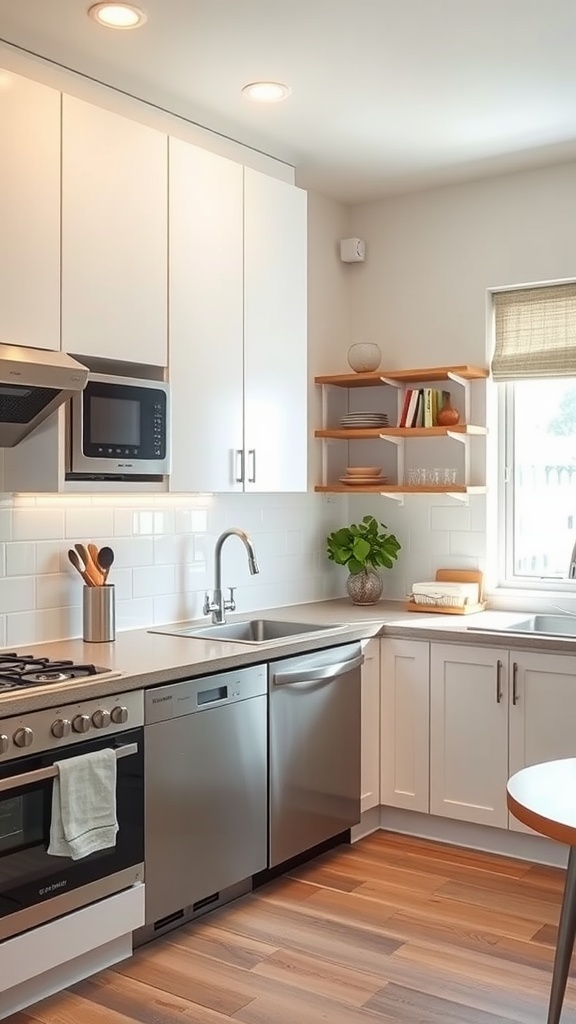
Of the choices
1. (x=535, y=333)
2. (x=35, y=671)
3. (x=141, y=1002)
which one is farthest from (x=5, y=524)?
(x=535, y=333)

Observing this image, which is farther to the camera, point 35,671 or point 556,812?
point 35,671

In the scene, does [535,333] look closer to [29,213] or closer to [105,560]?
[105,560]

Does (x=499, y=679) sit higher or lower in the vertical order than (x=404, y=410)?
lower

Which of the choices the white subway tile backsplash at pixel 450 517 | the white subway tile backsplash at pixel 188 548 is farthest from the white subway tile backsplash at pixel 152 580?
the white subway tile backsplash at pixel 450 517

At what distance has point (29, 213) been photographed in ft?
9.59

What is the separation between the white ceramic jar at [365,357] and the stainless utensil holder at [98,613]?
5.87 ft

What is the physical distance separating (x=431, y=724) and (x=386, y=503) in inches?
47.9

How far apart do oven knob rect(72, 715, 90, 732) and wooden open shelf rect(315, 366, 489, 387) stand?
2.30 metres

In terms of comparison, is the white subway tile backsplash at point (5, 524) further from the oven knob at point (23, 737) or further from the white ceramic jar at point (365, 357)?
the white ceramic jar at point (365, 357)

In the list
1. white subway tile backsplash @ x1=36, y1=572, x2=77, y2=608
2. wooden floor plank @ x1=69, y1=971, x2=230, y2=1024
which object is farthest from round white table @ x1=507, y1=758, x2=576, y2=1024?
white subway tile backsplash @ x1=36, y1=572, x2=77, y2=608

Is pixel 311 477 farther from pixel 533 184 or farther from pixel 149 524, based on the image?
pixel 533 184

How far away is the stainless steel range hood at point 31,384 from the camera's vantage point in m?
2.75

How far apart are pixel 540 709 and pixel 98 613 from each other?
5.35 ft

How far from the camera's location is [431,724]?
3.97 meters
